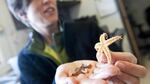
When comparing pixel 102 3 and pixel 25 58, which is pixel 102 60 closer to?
pixel 25 58

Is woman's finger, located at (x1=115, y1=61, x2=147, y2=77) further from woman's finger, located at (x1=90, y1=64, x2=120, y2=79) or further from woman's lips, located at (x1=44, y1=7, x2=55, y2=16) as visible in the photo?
woman's lips, located at (x1=44, y1=7, x2=55, y2=16)

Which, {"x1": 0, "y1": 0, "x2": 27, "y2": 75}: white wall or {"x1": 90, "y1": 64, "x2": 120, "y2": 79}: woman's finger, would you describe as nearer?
{"x1": 90, "y1": 64, "x2": 120, "y2": 79}: woman's finger

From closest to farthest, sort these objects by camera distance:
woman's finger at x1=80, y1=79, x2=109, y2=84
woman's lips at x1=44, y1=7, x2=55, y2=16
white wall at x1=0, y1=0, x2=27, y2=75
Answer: woman's finger at x1=80, y1=79, x2=109, y2=84 → woman's lips at x1=44, y1=7, x2=55, y2=16 → white wall at x1=0, y1=0, x2=27, y2=75

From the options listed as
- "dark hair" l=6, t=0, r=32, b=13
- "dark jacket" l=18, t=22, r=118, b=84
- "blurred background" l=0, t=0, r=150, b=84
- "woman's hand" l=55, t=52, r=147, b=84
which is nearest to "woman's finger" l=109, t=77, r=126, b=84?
"woman's hand" l=55, t=52, r=147, b=84

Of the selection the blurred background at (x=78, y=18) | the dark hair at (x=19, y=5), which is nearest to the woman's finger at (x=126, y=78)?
the dark hair at (x=19, y=5)

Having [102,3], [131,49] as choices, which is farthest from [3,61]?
[131,49]

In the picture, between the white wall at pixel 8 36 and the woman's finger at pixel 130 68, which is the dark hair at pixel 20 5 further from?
the white wall at pixel 8 36
